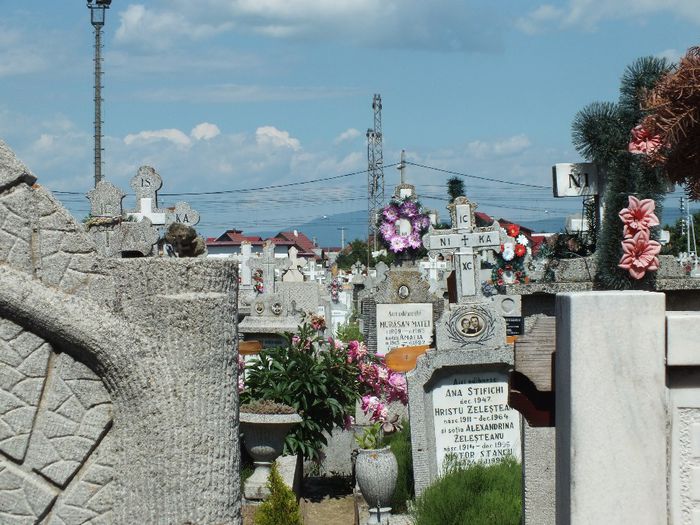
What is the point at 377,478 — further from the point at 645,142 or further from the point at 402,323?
the point at 402,323

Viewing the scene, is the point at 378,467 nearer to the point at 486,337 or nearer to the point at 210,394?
the point at 486,337

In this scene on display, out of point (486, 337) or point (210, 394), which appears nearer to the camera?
point (210, 394)

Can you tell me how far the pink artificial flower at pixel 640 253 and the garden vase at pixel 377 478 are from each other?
3.87m

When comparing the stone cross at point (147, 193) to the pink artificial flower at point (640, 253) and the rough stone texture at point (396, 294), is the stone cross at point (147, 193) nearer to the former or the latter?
the rough stone texture at point (396, 294)

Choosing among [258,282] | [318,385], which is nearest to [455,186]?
[258,282]

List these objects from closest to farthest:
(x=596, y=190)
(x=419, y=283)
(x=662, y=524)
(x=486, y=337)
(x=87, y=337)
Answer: (x=662, y=524) → (x=87, y=337) → (x=596, y=190) → (x=486, y=337) → (x=419, y=283)

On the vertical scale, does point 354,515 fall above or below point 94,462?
below

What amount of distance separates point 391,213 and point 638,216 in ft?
36.7

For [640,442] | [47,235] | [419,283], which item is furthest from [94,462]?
[419,283]

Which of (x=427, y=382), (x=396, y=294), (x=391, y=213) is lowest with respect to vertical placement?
(x=427, y=382)

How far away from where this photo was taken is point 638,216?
17.5 feet

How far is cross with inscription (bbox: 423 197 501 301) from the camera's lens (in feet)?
41.4

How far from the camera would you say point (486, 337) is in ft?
30.4

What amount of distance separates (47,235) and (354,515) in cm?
598
